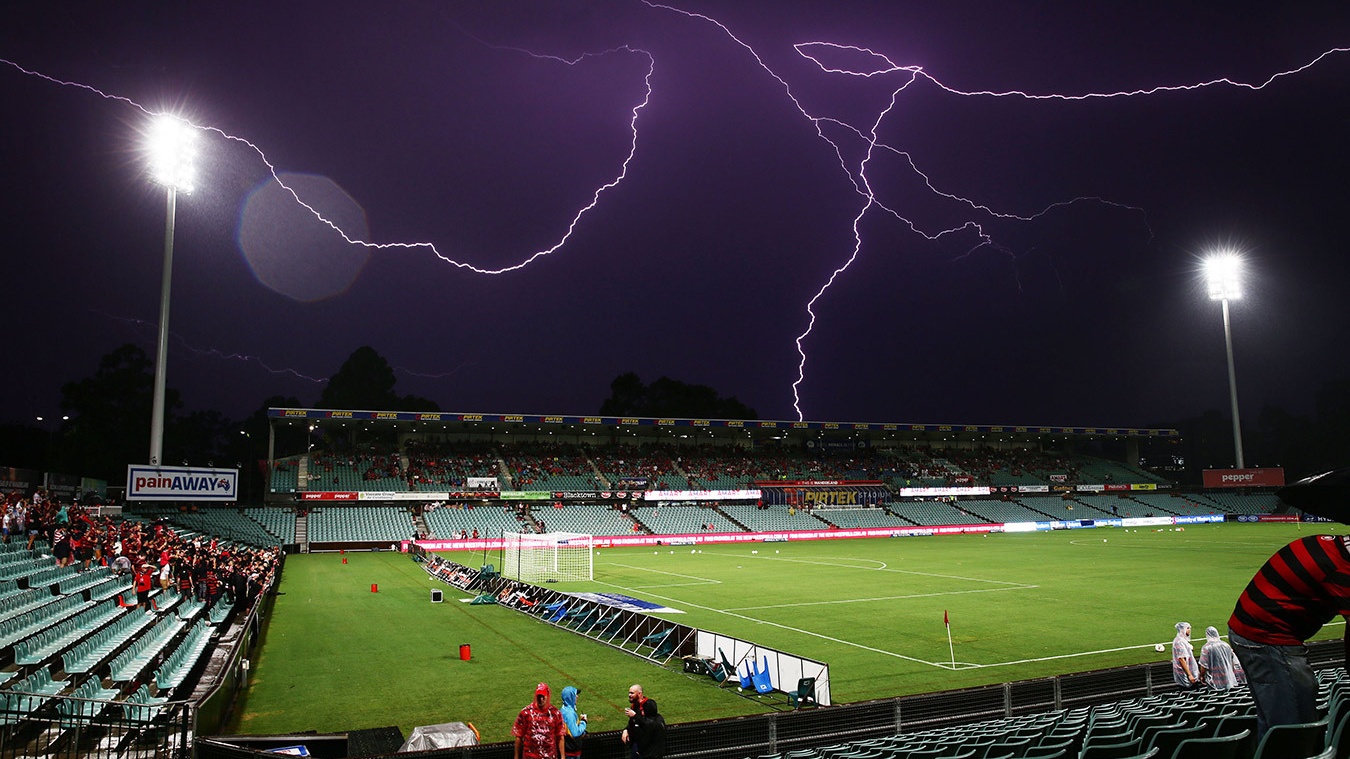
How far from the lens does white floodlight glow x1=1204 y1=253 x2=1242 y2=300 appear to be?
7175cm

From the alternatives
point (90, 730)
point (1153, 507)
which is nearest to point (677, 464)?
point (1153, 507)

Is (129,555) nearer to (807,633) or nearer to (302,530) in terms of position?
(807,633)

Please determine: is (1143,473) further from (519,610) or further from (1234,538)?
(519,610)

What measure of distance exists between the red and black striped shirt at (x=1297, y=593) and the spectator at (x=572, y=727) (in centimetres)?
621

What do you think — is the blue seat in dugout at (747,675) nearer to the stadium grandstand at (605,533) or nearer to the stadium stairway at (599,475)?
the stadium grandstand at (605,533)

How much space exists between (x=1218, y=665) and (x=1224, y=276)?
77024 millimetres

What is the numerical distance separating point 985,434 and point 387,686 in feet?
280

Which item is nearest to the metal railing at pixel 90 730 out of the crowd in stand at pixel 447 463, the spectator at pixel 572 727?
the spectator at pixel 572 727

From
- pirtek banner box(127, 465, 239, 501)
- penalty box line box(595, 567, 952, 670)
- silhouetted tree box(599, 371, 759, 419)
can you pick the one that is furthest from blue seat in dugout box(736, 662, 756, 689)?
silhouetted tree box(599, 371, 759, 419)

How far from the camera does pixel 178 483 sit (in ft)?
96.5

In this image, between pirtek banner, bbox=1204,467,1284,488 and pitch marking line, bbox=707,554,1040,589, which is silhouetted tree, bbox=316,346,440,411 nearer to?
pitch marking line, bbox=707,554,1040,589

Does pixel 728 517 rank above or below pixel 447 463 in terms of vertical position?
below

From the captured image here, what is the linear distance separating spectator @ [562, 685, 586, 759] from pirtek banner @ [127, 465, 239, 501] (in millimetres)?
24616

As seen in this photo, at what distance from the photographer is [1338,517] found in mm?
3633
